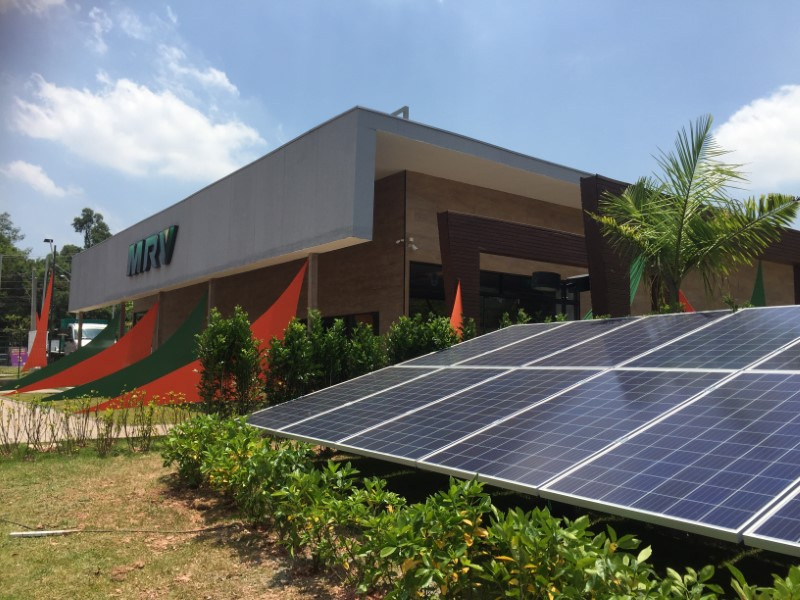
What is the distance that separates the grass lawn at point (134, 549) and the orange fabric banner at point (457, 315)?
771cm

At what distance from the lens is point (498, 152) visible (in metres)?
21.1

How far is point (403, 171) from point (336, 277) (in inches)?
216

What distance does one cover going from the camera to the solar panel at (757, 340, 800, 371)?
5.85m

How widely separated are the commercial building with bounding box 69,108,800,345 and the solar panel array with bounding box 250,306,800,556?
7356 millimetres

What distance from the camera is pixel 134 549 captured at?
612cm

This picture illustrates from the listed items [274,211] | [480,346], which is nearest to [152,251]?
[274,211]

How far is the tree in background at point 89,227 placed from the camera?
109m

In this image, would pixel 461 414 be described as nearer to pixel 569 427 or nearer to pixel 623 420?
pixel 569 427

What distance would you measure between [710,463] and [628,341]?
176 inches

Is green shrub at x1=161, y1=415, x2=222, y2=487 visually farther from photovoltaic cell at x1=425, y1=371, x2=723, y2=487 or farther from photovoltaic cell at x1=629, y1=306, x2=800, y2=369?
photovoltaic cell at x1=629, y1=306, x2=800, y2=369

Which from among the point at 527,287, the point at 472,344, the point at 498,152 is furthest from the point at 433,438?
the point at 527,287

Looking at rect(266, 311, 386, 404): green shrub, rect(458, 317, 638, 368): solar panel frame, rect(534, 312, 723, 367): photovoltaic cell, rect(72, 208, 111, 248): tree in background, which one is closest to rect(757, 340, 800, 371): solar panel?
rect(534, 312, 723, 367): photovoltaic cell

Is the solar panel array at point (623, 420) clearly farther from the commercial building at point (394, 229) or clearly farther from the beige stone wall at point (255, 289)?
the beige stone wall at point (255, 289)

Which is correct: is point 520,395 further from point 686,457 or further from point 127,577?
point 127,577
